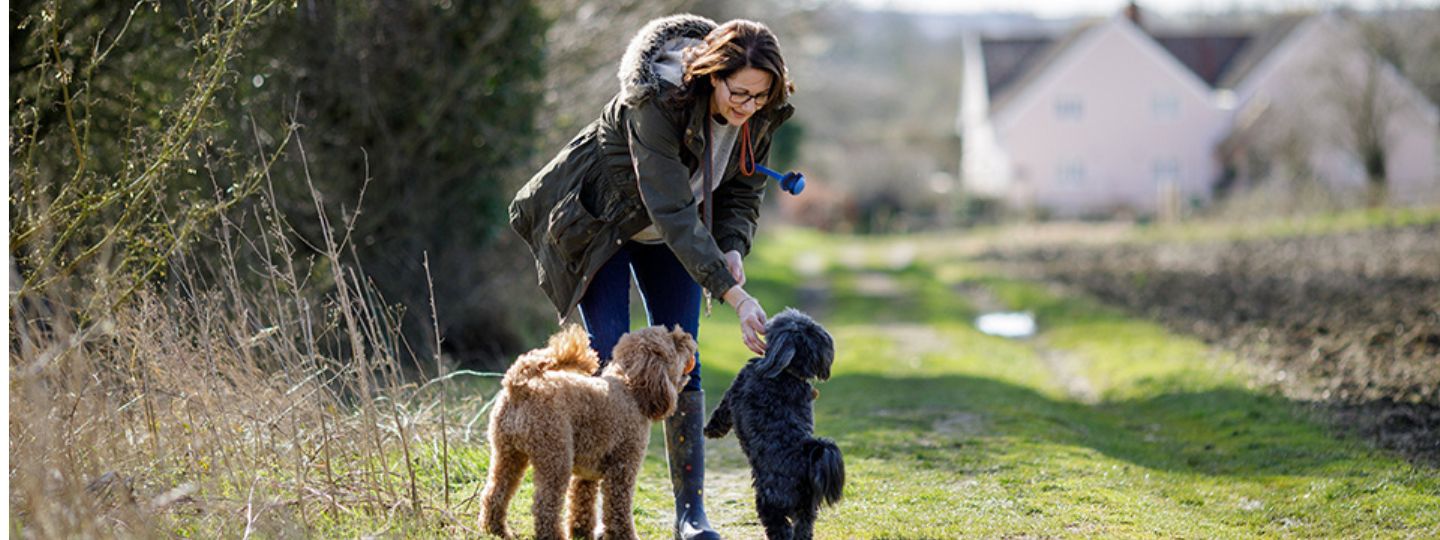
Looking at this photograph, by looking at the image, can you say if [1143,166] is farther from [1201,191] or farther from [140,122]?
[140,122]

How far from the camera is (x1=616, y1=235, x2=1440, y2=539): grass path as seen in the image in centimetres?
592

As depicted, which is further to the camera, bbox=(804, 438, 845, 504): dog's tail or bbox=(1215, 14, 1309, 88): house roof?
bbox=(1215, 14, 1309, 88): house roof

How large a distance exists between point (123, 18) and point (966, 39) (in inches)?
2016

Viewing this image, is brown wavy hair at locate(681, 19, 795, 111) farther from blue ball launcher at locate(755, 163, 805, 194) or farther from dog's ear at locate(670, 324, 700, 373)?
dog's ear at locate(670, 324, 700, 373)

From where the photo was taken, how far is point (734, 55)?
4.57 meters

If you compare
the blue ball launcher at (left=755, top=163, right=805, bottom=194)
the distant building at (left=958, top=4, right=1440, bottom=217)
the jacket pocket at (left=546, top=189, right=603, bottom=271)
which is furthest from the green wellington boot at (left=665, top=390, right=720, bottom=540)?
the distant building at (left=958, top=4, right=1440, bottom=217)

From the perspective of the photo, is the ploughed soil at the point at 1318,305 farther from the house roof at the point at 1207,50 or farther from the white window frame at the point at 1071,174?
the house roof at the point at 1207,50

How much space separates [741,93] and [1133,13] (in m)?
45.5

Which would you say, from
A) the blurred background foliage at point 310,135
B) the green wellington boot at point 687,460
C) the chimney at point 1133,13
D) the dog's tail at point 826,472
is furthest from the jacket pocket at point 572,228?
the chimney at point 1133,13

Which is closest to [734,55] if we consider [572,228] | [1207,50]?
[572,228]

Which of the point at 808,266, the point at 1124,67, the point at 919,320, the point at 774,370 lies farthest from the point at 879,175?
the point at 774,370

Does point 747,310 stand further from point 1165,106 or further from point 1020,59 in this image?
point 1020,59

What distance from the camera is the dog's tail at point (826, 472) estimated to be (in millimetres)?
4762

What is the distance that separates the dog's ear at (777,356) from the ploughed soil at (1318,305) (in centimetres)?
404
